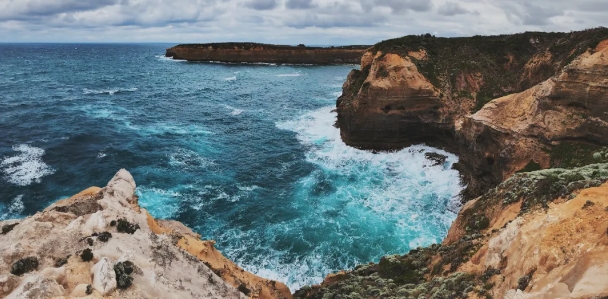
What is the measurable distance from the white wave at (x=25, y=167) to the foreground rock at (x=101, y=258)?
23.2m

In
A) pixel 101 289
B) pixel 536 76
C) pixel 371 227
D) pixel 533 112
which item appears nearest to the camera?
pixel 101 289

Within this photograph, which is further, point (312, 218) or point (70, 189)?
point (70, 189)

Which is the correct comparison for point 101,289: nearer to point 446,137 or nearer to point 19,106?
point 446,137

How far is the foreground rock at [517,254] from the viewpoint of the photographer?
8383 mm

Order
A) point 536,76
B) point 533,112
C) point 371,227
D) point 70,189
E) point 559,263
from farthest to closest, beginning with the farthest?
1. point 536,76
2. point 70,189
3. point 371,227
4. point 533,112
5. point 559,263

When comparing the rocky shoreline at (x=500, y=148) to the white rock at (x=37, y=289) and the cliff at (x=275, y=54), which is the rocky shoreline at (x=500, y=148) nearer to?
the white rock at (x=37, y=289)

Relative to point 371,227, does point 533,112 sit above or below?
above

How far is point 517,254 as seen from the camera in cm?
1045

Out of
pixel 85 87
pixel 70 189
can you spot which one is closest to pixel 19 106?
pixel 85 87

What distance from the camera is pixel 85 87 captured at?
78.3 meters

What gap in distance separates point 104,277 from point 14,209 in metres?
24.5

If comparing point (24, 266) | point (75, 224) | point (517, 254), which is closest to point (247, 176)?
point (75, 224)

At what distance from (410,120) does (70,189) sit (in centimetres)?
3178

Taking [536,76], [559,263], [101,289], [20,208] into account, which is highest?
[536,76]
